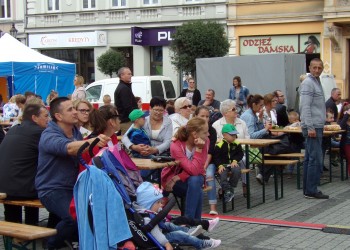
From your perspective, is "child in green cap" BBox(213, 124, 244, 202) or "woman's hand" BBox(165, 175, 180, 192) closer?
"woman's hand" BBox(165, 175, 180, 192)

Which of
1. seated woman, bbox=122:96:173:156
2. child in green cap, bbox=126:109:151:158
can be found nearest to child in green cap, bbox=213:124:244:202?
seated woman, bbox=122:96:173:156

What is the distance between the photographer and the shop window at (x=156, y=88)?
21.4 m

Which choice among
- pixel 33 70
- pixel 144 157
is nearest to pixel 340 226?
pixel 144 157

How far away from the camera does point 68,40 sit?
1314 inches

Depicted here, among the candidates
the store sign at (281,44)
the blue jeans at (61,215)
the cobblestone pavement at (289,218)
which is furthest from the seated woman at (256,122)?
the store sign at (281,44)

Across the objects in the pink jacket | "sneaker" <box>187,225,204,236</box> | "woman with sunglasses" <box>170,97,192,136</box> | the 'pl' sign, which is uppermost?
the 'pl' sign

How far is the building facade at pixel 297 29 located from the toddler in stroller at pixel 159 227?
65.9ft

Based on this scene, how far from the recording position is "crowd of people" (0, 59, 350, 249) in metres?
6.22

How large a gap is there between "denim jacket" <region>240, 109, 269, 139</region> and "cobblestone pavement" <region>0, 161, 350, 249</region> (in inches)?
37.3

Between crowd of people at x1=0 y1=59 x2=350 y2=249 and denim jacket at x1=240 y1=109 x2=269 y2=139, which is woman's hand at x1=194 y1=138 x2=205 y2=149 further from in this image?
denim jacket at x1=240 y1=109 x2=269 y2=139

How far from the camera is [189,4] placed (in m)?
30.0

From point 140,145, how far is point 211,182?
1266mm

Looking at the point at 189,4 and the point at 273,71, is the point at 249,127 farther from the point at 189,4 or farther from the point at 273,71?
the point at 189,4

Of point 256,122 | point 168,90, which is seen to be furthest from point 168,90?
point 256,122
